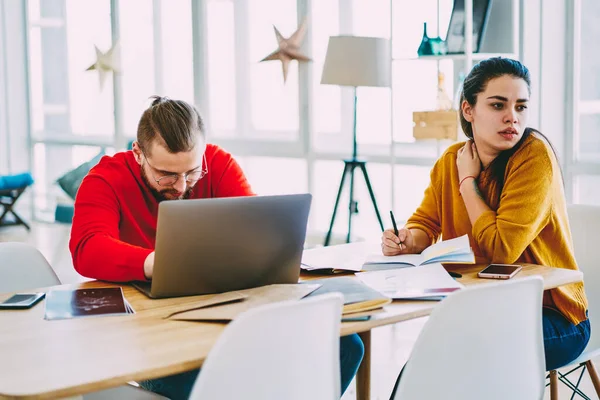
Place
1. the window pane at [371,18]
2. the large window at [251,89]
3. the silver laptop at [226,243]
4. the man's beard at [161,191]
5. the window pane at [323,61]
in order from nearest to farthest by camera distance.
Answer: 1. the silver laptop at [226,243]
2. the man's beard at [161,191]
3. the large window at [251,89]
4. the window pane at [371,18]
5. the window pane at [323,61]

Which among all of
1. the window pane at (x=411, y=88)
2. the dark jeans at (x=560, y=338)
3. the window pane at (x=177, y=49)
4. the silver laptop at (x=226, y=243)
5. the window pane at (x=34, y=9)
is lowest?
the dark jeans at (x=560, y=338)

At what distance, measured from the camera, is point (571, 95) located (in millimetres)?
4367

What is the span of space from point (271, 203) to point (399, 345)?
226cm

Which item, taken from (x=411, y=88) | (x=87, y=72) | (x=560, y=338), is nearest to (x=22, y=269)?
(x=560, y=338)

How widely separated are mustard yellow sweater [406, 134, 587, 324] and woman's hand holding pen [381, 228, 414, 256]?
0.19m

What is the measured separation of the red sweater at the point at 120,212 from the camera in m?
2.11

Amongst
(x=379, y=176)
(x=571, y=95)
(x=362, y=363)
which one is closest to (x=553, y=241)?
(x=362, y=363)

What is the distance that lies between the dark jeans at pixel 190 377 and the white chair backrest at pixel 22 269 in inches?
16.8

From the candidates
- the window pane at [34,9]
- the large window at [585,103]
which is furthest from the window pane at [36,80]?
the large window at [585,103]

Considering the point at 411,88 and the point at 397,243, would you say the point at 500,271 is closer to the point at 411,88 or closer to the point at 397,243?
the point at 397,243

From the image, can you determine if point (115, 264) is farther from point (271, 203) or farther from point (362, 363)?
point (362, 363)

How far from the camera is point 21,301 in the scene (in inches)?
75.5

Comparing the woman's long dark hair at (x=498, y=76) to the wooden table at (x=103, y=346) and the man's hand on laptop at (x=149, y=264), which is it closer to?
the wooden table at (x=103, y=346)

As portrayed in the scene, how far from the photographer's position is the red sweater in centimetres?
211
